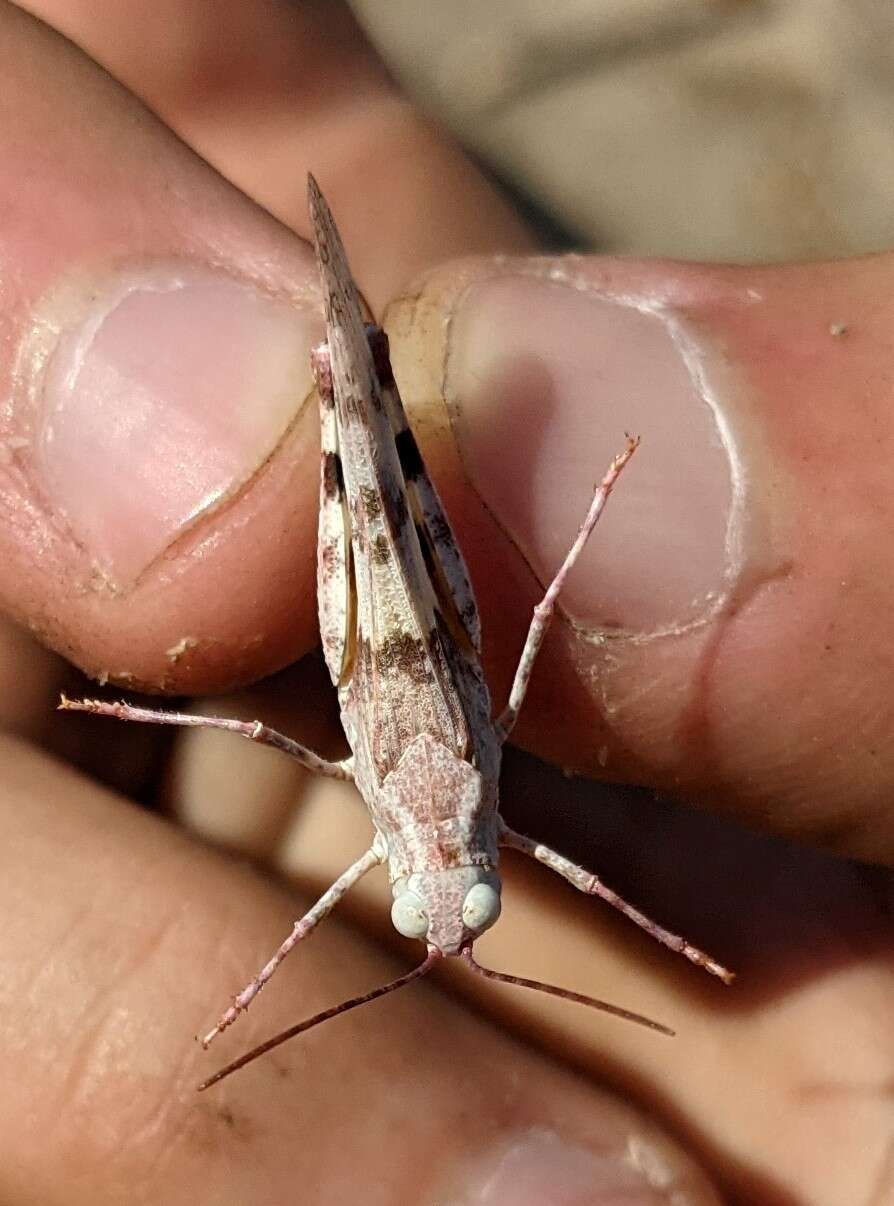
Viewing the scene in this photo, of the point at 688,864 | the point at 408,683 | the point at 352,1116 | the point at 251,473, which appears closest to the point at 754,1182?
the point at 688,864

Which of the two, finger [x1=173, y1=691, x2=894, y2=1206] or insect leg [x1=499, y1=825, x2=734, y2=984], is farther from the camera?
finger [x1=173, y1=691, x2=894, y2=1206]

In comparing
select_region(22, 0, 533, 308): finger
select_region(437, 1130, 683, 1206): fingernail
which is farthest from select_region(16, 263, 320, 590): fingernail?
select_region(437, 1130, 683, 1206): fingernail

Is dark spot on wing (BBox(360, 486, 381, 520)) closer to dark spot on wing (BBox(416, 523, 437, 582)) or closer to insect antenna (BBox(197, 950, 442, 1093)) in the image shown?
dark spot on wing (BBox(416, 523, 437, 582))

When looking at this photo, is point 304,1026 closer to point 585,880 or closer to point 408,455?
point 585,880

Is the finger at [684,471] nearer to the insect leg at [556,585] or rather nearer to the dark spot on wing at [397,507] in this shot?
the insect leg at [556,585]

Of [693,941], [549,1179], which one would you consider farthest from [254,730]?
[693,941]

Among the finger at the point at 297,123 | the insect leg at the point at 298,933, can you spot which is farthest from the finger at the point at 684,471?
the finger at the point at 297,123
